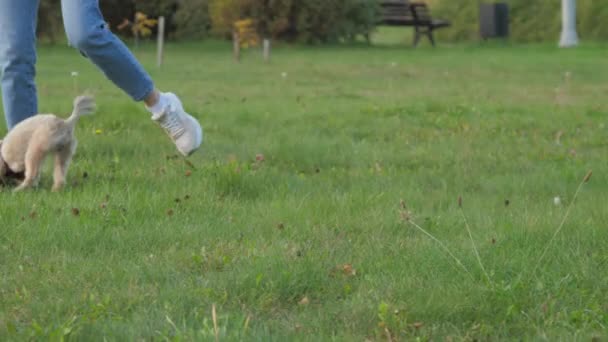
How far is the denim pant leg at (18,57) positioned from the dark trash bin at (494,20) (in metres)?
25.4

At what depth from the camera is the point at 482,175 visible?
604 cm

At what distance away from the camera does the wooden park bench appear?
101 ft

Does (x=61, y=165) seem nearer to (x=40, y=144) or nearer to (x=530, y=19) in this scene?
(x=40, y=144)

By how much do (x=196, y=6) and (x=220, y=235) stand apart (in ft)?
93.7

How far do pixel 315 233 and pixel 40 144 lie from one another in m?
1.60

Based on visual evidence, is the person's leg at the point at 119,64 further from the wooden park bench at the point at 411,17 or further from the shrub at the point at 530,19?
the shrub at the point at 530,19

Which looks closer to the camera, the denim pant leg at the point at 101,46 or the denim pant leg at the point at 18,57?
the denim pant leg at the point at 101,46

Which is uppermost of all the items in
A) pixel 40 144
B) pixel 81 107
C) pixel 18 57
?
pixel 18 57

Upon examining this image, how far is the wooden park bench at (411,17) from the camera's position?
30891 mm

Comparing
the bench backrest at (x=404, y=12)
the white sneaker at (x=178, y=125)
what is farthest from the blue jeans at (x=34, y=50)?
the bench backrest at (x=404, y=12)

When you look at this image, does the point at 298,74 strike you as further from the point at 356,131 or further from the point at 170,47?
the point at 170,47

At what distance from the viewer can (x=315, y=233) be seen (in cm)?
412

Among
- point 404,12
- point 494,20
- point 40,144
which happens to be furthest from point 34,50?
point 404,12

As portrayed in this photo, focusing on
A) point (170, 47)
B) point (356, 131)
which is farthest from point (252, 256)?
point (170, 47)
